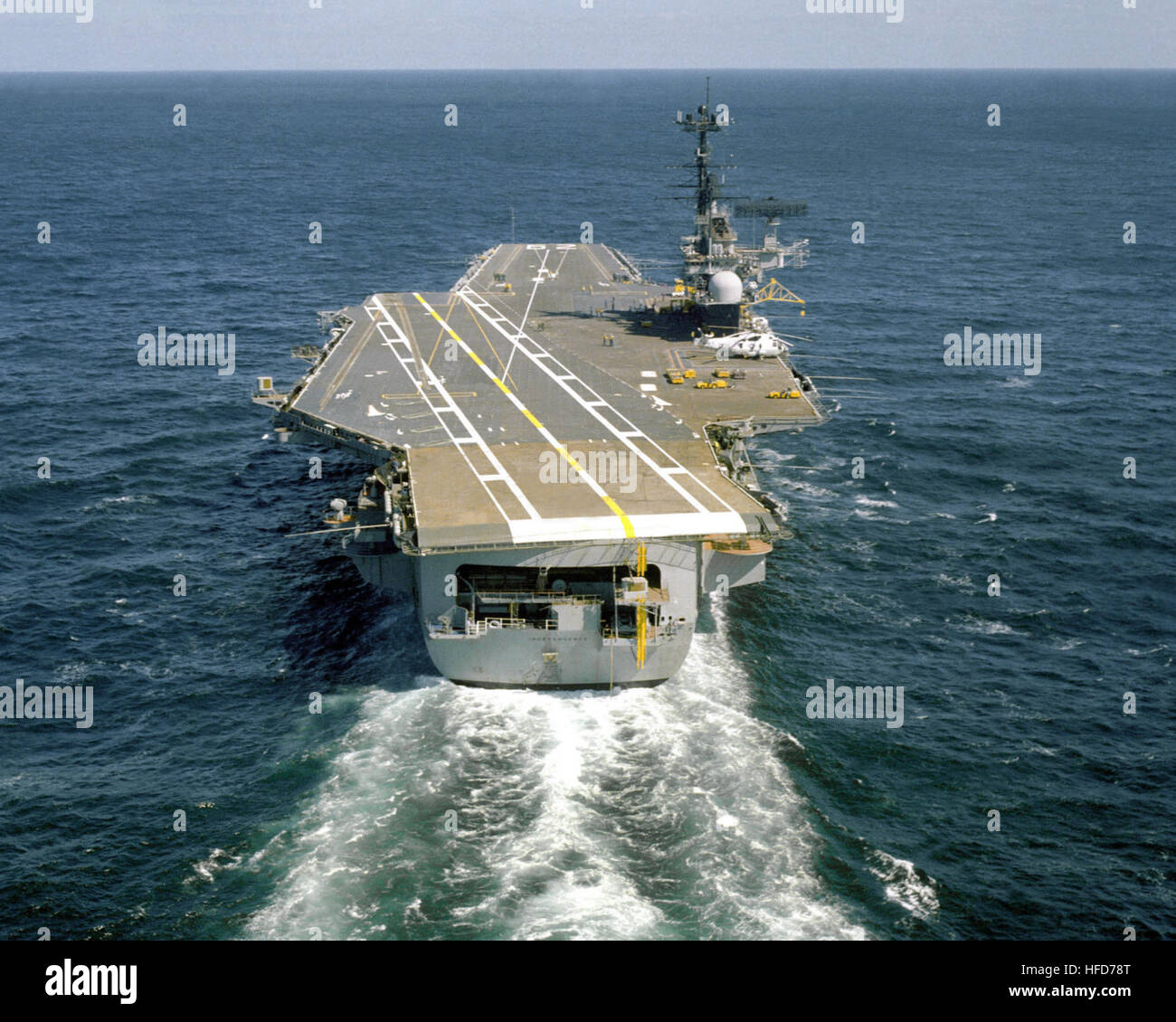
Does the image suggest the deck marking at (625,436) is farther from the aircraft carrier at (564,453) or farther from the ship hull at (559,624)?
the ship hull at (559,624)

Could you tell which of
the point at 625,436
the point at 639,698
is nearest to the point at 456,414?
the point at 625,436

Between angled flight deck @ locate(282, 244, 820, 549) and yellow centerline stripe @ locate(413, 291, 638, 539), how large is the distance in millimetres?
138

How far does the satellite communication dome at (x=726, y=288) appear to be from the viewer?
69.6 m

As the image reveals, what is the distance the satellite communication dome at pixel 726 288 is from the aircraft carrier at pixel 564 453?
0.09 meters

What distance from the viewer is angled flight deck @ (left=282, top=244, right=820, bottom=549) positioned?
148 ft

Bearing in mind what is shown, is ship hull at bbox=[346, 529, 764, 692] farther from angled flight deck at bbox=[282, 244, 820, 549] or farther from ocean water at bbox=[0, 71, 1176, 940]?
angled flight deck at bbox=[282, 244, 820, 549]

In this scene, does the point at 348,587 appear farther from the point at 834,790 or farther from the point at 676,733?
the point at 834,790

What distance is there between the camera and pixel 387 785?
3791cm

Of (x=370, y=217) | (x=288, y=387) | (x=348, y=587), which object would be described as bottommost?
(x=348, y=587)

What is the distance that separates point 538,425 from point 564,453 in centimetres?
448

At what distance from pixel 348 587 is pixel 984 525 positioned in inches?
1214

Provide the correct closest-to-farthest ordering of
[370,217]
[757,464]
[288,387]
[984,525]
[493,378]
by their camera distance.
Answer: [984,525], [493,378], [757,464], [288,387], [370,217]

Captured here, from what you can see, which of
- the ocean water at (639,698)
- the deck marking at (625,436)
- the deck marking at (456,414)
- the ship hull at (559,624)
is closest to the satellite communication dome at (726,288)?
the ocean water at (639,698)
